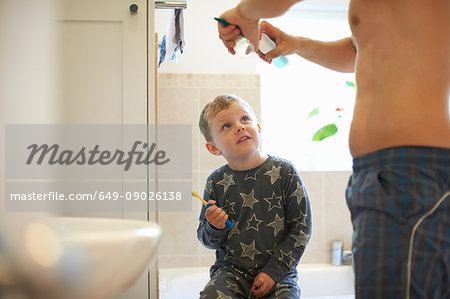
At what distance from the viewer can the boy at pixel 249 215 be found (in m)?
1.32

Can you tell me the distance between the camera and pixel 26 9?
1326mm

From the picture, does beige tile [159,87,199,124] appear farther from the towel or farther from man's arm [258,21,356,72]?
man's arm [258,21,356,72]

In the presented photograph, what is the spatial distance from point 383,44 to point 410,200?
30 cm

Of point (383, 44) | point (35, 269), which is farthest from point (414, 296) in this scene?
point (35, 269)

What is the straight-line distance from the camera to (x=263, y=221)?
1.41m

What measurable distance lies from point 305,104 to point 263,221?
4.58 ft

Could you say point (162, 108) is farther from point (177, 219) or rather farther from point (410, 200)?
point (410, 200)

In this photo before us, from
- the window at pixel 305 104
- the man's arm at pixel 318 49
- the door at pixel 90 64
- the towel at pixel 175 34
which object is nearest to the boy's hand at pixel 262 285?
the door at pixel 90 64

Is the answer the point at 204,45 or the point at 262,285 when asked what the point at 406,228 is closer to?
the point at 262,285

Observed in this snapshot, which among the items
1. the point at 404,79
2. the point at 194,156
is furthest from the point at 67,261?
the point at 194,156

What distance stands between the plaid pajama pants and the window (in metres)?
1.80

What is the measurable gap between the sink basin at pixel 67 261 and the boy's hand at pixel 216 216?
82cm

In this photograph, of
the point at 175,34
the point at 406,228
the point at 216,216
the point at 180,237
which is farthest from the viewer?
the point at 180,237

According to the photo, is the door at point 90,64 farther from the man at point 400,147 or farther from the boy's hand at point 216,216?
the man at point 400,147
